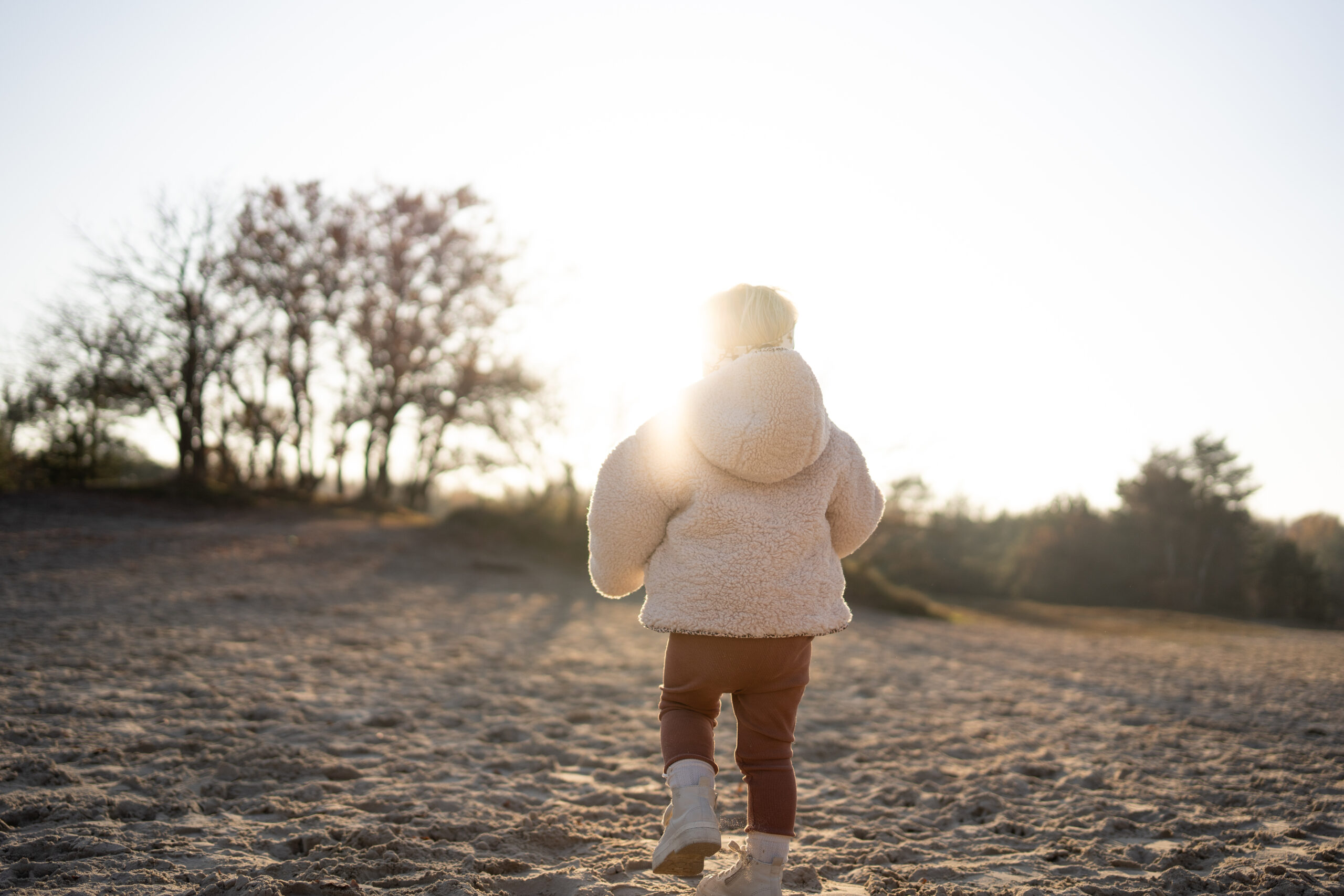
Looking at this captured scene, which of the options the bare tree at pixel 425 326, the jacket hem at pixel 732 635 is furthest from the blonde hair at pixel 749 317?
the bare tree at pixel 425 326

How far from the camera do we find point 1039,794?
11.2 ft

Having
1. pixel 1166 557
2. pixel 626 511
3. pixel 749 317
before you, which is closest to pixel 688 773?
pixel 626 511

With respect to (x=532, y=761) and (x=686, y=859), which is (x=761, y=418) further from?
(x=532, y=761)

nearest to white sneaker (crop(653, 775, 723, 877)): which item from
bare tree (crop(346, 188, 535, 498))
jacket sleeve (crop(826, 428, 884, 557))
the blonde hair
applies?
jacket sleeve (crop(826, 428, 884, 557))

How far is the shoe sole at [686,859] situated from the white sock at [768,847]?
14 cm

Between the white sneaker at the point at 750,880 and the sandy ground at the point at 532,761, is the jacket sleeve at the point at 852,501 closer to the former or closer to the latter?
the white sneaker at the point at 750,880

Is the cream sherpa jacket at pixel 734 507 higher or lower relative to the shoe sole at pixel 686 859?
higher

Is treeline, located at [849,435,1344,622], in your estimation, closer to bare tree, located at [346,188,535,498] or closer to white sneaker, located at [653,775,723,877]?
bare tree, located at [346,188,535,498]

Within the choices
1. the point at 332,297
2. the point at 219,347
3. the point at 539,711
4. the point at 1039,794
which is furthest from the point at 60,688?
the point at 332,297

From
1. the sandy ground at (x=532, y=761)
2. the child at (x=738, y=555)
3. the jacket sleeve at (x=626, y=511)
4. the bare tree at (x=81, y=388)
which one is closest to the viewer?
the child at (x=738, y=555)

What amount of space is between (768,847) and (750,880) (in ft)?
0.33

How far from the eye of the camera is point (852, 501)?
7.38 feet

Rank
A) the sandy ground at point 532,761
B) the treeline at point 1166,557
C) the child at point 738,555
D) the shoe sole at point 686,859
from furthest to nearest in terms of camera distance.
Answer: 1. the treeline at point 1166,557
2. the sandy ground at point 532,761
3. the child at point 738,555
4. the shoe sole at point 686,859

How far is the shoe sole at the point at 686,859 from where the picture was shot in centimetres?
193
